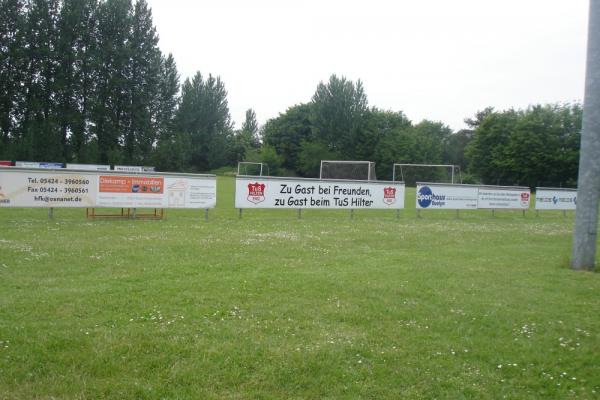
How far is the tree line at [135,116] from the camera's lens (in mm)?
57219

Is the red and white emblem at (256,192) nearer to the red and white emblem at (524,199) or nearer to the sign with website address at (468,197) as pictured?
the sign with website address at (468,197)

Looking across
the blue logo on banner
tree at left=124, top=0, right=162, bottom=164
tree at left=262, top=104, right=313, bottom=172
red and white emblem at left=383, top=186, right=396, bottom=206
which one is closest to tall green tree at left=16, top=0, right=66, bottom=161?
tree at left=124, top=0, right=162, bottom=164

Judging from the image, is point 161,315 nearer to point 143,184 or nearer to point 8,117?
point 143,184

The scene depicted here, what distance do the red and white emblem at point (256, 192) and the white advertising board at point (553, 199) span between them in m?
16.0

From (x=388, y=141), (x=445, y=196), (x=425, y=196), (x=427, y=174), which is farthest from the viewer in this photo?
(x=388, y=141)

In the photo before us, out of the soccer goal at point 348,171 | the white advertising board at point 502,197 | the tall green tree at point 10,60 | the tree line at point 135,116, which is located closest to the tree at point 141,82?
the tree line at point 135,116

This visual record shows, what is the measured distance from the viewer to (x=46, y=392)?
3.91 meters

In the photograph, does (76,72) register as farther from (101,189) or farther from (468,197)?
(468,197)

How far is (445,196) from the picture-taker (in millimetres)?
23828

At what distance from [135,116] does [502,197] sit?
171ft

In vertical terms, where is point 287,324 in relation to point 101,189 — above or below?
below

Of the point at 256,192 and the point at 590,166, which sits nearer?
the point at 590,166

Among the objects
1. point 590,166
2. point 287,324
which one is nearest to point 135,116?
point 590,166

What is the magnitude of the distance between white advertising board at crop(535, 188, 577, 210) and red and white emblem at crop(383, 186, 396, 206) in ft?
30.9
